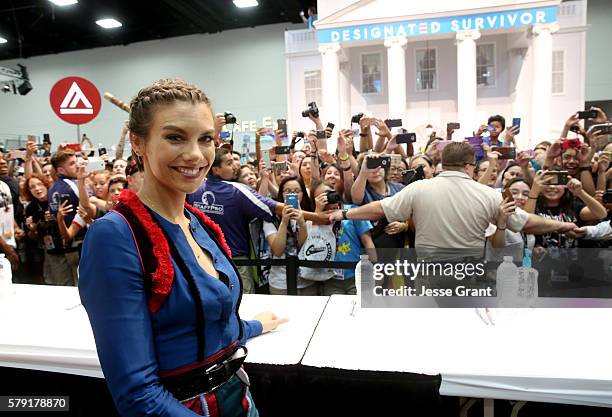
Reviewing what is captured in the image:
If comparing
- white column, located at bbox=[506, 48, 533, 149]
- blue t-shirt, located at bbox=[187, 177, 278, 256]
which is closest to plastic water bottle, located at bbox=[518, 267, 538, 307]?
blue t-shirt, located at bbox=[187, 177, 278, 256]

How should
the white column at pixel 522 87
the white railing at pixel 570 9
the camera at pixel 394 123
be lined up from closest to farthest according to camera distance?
the camera at pixel 394 123, the white column at pixel 522 87, the white railing at pixel 570 9

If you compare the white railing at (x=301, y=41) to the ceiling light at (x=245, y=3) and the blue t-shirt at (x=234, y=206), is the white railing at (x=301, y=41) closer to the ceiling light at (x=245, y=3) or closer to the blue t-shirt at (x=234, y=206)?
the ceiling light at (x=245, y=3)

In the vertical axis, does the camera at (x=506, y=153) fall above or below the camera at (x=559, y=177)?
above

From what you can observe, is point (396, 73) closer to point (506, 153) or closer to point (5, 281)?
point (506, 153)

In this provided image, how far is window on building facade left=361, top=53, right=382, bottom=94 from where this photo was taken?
1281 centimetres

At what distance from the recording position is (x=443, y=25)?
33.8ft

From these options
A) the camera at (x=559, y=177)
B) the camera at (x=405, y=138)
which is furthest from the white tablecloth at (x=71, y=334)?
the camera at (x=405, y=138)

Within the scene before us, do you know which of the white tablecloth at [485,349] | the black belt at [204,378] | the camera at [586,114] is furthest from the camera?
the camera at [586,114]

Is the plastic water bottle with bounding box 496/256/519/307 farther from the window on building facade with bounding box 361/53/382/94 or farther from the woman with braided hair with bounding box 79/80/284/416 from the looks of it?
the window on building facade with bounding box 361/53/382/94

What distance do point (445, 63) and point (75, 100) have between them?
10.8 m

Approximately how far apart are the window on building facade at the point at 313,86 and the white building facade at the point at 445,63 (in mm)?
30

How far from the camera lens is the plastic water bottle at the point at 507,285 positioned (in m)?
1.88

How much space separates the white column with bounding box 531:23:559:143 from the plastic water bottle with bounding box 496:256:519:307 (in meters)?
10.1

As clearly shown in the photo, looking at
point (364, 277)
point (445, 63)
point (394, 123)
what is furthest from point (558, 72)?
point (364, 277)
